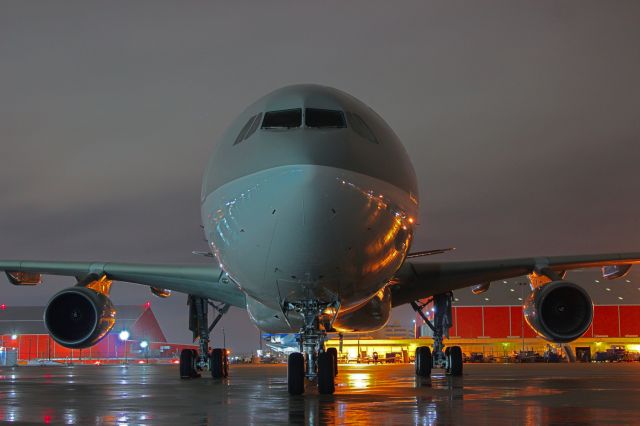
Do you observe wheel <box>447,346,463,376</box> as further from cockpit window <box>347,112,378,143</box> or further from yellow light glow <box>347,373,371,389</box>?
cockpit window <box>347,112,378,143</box>

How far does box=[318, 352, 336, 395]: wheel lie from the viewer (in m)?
11.8

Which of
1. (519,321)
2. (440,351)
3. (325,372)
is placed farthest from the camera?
(519,321)

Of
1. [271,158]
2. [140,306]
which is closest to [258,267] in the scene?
[271,158]

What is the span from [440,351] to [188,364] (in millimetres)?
6143

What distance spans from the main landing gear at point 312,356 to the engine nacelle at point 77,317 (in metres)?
6.32

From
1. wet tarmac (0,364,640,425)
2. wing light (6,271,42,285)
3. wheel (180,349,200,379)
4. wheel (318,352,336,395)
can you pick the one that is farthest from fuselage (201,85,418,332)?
wing light (6,271,42,285)

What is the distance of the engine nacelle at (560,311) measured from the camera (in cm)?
1709

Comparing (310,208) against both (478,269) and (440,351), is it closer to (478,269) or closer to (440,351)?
(478,269)

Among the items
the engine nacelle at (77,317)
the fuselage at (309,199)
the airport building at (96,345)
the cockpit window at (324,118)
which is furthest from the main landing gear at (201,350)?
the airport building at (96,345)

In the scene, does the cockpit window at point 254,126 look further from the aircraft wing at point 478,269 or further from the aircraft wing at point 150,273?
the aircraft wing at point 478,269

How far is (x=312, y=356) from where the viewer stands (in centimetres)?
1227

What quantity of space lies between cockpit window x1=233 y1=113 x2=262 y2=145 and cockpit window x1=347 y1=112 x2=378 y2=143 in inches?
49.9

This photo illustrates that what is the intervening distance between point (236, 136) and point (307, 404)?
12.8 feet

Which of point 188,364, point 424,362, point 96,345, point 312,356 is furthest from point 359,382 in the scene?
point 96,345
